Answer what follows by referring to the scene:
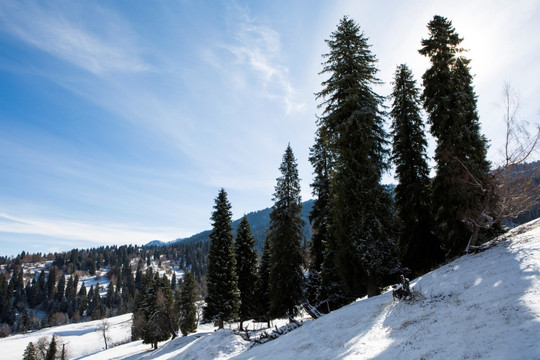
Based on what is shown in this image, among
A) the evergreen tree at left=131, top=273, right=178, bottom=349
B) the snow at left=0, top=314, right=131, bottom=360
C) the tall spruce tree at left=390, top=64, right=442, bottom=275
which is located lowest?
the snow at left=0, top=314, right=131, bottom=360

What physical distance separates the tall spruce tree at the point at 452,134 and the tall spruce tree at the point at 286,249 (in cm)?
1329

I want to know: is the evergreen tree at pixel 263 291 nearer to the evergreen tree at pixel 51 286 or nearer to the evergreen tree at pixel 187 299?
the evergreen tree at pixel 187 299

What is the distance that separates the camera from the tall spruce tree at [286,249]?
92.4ft

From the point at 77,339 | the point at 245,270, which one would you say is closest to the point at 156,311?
the point at 245,270

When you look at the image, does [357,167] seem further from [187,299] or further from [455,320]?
[187,299]

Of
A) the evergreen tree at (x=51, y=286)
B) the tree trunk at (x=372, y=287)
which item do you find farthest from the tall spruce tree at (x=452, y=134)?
the evergreen tree at (x=51, y=286)

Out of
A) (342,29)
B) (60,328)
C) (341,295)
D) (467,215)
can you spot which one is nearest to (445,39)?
(342,29)

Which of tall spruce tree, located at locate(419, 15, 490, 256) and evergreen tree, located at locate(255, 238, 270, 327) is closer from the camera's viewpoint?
tall spruce tree, located at locate(419, 15, 490, 256)

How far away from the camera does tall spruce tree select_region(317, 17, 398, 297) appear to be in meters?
17.7

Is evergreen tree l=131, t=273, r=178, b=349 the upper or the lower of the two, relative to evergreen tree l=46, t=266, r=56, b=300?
lower

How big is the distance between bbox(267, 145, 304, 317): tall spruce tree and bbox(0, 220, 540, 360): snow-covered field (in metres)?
13.6

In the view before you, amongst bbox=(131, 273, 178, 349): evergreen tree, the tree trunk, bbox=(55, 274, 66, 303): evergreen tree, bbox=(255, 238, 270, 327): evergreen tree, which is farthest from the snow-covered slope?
bbox=(55, 274, 66, 303): evergreen tree

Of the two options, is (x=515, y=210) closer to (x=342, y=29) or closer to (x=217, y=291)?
(x=342, y=29)

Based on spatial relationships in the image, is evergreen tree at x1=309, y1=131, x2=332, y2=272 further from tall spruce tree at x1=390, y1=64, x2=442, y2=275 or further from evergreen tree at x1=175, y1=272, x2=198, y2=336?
evergreen tree at x1=175, y1=272, x2=198, y2=336
